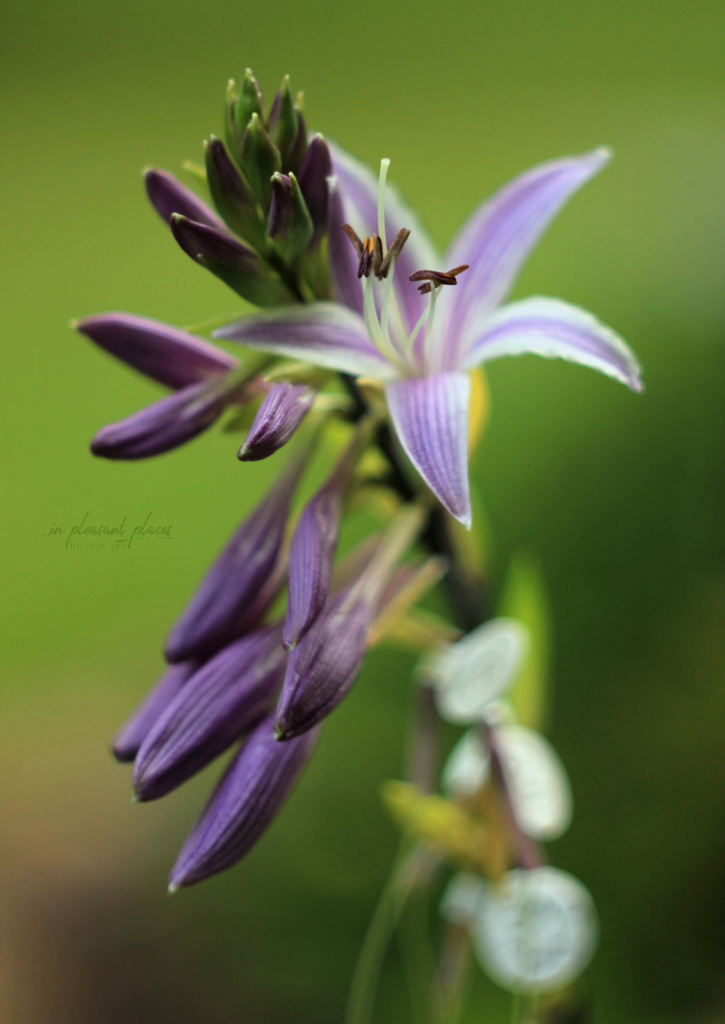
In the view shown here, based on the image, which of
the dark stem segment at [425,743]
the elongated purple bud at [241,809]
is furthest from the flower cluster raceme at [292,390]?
the dark stem segment at [425,743]

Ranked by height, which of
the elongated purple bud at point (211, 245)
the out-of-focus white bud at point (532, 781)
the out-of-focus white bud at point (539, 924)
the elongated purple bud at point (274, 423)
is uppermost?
the elongated purple bud at point (211, 245)

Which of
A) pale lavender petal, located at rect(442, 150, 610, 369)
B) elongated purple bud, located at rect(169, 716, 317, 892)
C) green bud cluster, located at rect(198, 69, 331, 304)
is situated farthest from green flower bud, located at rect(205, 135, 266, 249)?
elongated purple bud, located at rect(169, 716, 317, 892)

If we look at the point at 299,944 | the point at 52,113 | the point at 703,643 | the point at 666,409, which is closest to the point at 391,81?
the point at 52,113

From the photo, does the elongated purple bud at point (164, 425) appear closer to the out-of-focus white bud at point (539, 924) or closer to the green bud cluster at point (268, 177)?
the green bud cluster at point (268, 177)

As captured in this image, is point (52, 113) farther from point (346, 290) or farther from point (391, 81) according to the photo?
point (346, 290)

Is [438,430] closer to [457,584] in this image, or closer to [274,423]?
[274,423]

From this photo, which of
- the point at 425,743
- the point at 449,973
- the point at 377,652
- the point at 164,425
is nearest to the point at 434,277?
the point at 164,425

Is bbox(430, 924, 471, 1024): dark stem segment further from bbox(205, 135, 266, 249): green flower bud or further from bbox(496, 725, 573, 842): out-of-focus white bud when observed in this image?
bbox(205, 135, 266, 249): green flower bud
